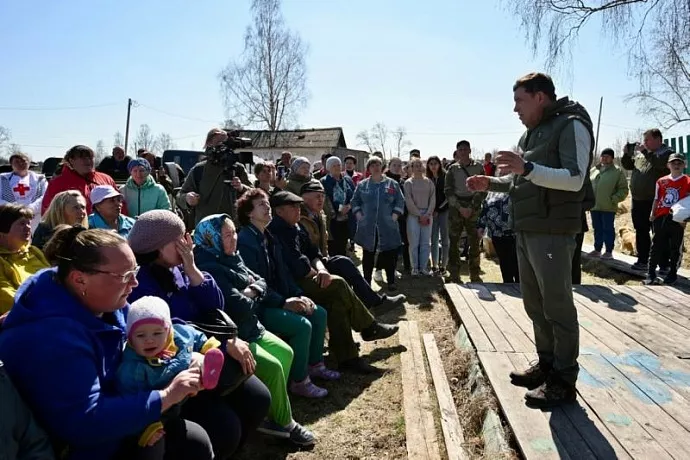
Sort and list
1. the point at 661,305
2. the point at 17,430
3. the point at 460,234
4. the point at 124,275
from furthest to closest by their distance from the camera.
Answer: the point at 460,234, the point at 661,305, the point at 124,275, the point at 17,430

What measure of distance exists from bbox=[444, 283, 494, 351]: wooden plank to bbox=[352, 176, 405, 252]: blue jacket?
45.6 inches

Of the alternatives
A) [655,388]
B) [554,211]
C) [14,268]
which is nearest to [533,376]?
[655,388]

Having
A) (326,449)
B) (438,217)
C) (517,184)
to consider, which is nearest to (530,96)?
(517,184)

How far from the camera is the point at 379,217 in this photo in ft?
21.4

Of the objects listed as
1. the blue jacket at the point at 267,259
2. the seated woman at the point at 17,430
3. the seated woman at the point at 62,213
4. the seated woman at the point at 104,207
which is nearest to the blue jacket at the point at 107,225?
the seated woman at the point at 104,207

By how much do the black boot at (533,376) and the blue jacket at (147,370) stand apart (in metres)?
1.96

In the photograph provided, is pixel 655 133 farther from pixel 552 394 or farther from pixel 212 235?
pixel 212 235

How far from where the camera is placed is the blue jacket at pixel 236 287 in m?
2.86

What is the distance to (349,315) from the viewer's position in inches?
162

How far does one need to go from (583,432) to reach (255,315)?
186 cm

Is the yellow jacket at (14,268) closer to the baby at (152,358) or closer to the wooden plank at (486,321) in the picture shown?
the baby at (152,358)

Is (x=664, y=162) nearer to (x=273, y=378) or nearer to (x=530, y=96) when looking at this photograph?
(x=530, y=96)

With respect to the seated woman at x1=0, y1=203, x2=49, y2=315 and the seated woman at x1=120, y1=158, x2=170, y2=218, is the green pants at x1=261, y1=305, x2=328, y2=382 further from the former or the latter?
the seated woman at x1=120, y1=158, x2=170, y2=218

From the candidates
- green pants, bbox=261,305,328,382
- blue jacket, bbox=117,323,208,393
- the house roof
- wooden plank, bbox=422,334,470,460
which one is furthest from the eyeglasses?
the house roof
